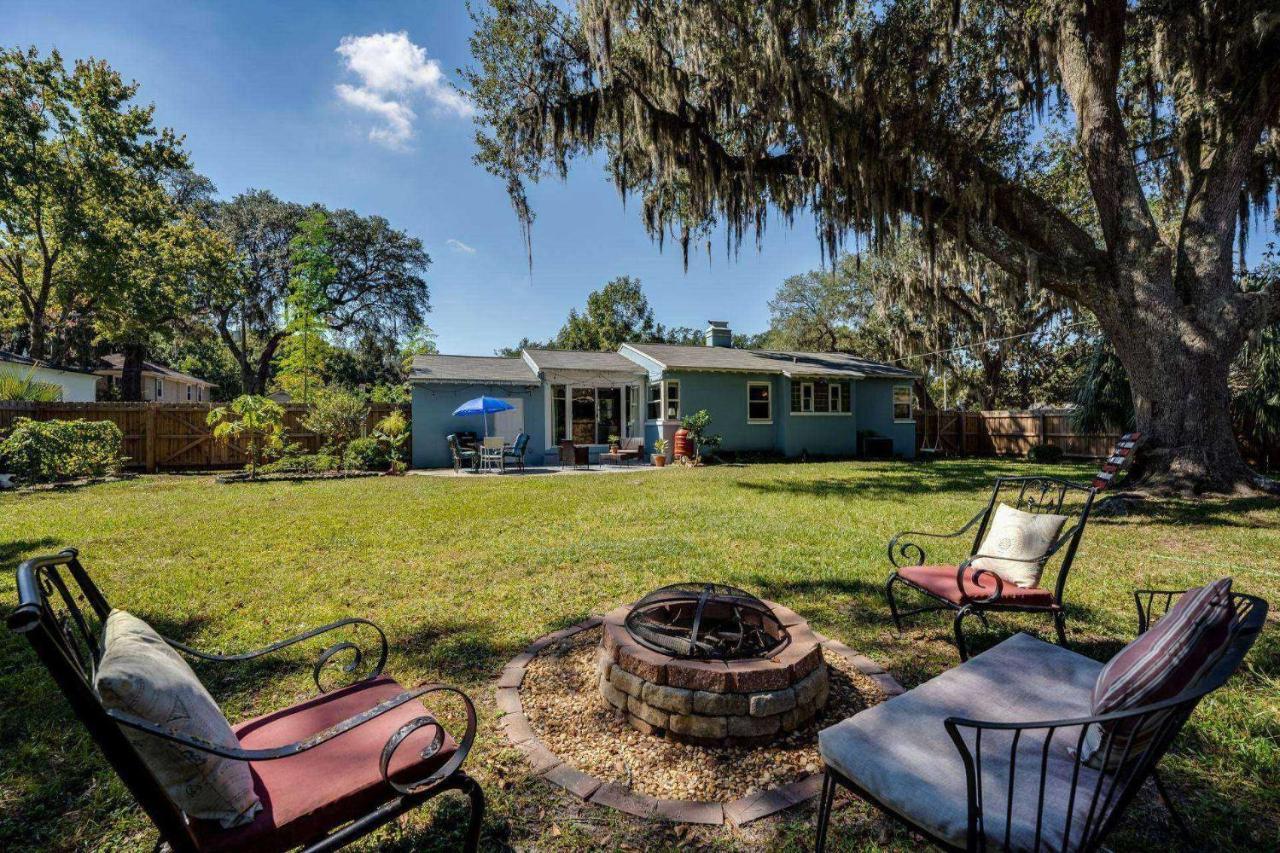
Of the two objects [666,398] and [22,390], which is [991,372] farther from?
[22,390]

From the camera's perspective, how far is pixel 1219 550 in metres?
5.61

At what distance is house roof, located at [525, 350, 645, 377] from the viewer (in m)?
16.9

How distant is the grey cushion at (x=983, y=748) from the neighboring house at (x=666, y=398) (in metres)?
13.8

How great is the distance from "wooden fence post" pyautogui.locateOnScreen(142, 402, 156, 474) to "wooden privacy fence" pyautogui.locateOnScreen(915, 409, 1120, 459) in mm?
23790

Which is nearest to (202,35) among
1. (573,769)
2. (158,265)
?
(573,769)

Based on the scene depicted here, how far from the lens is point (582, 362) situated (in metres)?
17.7

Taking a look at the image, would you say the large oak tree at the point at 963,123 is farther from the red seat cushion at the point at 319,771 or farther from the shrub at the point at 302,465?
the red seat cushion at the point at 319,771

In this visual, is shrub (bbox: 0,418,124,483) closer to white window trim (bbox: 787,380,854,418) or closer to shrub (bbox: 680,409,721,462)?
shrub (bbox: 680,409,721,462)

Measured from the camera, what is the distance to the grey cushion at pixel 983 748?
1468 millimetres

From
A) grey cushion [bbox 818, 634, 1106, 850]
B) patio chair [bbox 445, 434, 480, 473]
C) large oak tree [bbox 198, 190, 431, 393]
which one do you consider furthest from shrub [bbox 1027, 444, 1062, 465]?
large oak tree [bbox 198, 190, 431, 393]

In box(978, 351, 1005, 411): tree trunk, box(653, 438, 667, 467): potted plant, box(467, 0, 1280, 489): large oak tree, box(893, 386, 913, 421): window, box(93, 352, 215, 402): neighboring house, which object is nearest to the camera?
box(467, 0, 1280, 489): large oak tree

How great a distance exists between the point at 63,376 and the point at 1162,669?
26.5 metres

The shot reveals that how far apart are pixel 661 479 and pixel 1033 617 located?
8210mm

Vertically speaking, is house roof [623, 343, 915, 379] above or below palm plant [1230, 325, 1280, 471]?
above
